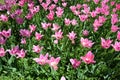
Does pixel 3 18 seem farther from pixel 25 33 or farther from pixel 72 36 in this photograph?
pixel 72 36

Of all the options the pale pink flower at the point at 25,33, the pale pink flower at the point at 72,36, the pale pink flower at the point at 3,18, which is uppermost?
the pale pink flower at the point at 3,18

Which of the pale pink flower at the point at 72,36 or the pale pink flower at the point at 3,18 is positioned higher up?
the pale pink flower at the point at 3,18

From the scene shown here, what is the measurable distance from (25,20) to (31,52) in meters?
0.98

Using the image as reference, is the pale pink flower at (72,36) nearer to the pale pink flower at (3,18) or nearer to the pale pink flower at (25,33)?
the pale pink flower at (25,33)

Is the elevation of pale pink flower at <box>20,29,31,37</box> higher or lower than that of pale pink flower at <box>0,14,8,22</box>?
lower

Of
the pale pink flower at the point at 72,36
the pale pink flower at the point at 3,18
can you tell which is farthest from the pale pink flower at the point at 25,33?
the pale pink flower at the point at 3,18

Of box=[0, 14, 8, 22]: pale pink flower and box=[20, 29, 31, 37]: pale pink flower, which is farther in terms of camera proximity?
box=[0, 14, 8, 22]: pale pink flower

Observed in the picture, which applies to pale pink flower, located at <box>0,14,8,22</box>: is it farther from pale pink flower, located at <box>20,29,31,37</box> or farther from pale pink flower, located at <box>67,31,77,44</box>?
pale pink flower, located at <box>67,31,77,44</box>

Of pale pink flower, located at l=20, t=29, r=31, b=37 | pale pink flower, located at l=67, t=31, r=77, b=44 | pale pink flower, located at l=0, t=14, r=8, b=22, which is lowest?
pale pink flower, located at l=67, t=31, r=77, b=44

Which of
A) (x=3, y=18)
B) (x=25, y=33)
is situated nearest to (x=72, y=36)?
(x=25, y=33)

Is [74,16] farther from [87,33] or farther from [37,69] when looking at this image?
[37,69]

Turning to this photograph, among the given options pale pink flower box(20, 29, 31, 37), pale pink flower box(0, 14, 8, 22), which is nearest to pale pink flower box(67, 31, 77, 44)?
pale pink flower box(20, 29, 31, 37)

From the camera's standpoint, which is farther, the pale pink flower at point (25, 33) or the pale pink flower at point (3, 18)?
the pale pink flower at point (3, 18)

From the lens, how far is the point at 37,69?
473cm
